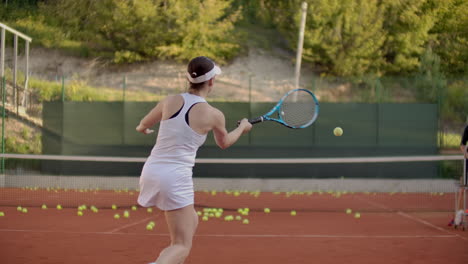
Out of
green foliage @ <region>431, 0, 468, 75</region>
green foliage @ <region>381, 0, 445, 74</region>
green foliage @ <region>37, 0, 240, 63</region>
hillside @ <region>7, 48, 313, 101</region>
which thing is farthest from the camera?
green foliage @ <region>431, 0, 468, 75</region>

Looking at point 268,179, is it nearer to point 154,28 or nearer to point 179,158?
point 179,158

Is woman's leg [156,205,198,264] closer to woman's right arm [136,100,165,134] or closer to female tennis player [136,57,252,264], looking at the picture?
female tennis player [136,57,252,264]

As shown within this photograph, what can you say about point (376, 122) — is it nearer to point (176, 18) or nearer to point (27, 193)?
point (27, 193)

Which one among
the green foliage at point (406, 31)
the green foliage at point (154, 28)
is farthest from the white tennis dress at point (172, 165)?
the green foliage at point (406, 31)

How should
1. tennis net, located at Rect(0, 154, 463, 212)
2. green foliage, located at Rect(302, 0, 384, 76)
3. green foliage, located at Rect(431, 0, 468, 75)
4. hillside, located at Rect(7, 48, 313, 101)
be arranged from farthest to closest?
green foliage, located at Rect(431, 0, 468, 75)
green foliage, located at Rect(302, 0, 384, 76)
hillside, located at Rect(7, 48, 313, 101)
tennis net, located at Rect(0, 154, 463, 212)

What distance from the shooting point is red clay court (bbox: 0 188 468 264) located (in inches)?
208

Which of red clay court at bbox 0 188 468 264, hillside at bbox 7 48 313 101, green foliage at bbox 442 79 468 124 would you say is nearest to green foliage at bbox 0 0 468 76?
hillside at bbox 7 48 313 101

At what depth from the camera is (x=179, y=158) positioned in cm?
322

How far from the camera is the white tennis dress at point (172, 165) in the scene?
319 centimetres

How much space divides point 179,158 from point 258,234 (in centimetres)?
363

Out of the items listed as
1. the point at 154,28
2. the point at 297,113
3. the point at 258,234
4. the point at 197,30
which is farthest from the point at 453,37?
the point at 297,113

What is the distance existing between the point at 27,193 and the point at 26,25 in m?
15.4

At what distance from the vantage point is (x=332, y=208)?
946cm

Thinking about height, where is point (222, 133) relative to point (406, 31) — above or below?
below
